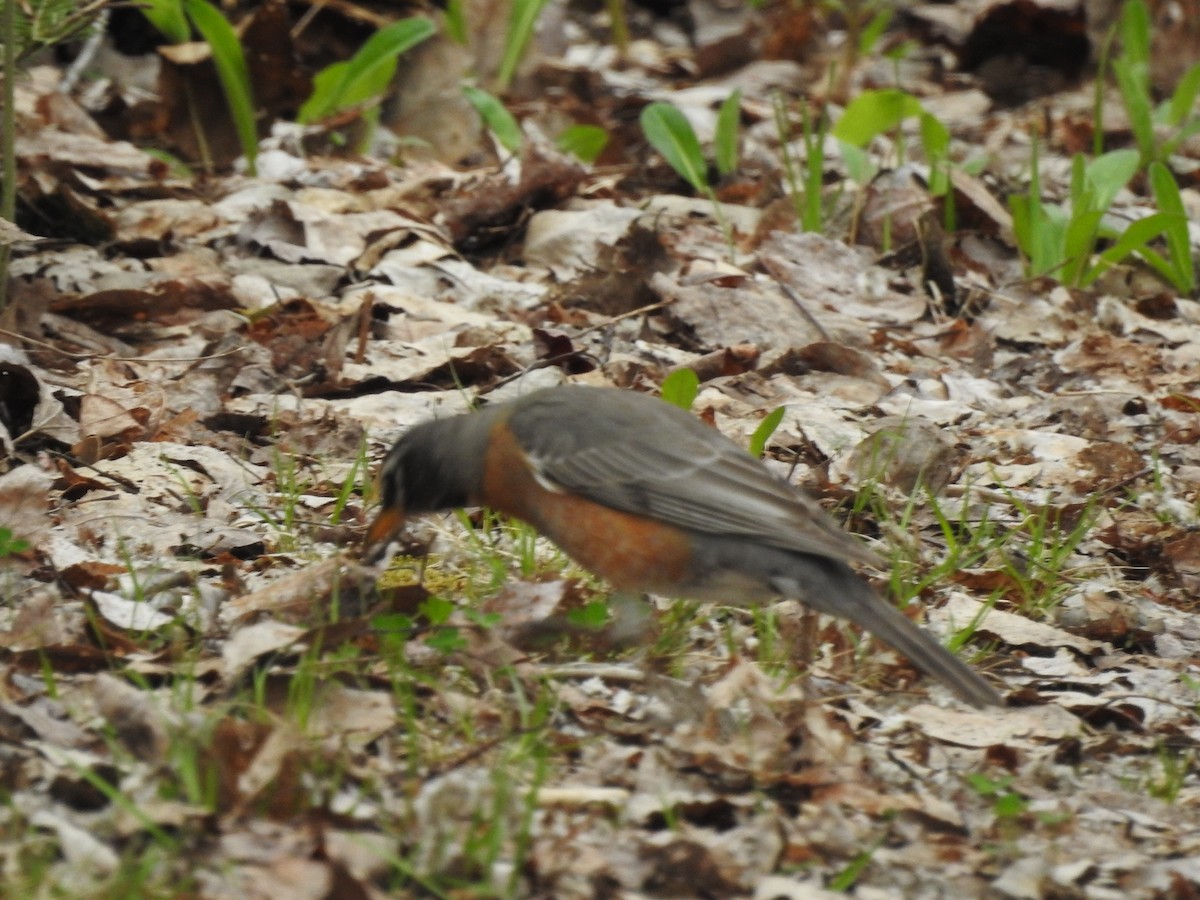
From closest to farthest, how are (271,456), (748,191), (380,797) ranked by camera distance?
(380,797), (271,456), (748,191)

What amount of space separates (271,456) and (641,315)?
73.1 inches

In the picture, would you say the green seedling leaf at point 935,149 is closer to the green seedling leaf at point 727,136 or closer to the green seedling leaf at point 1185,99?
the green seedling leaf at point 727,136

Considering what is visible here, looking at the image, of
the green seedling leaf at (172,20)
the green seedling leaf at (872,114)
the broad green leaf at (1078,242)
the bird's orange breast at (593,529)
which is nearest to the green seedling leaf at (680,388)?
the bird's orange breast at (593,529)

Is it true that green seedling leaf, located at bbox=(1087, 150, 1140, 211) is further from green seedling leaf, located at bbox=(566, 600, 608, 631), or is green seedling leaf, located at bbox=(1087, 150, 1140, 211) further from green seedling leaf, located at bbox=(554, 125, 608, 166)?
green seedling leaf, located at bbox=(566, 600, 608, 631)

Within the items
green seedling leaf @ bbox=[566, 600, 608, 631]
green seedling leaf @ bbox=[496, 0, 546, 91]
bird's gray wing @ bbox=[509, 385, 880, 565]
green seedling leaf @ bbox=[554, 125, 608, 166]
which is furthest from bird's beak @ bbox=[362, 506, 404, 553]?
green seedling leaf @ bbox=[496, 0, 546, 91]

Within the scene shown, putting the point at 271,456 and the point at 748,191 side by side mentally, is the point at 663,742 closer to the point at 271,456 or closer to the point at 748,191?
the point at 271,456

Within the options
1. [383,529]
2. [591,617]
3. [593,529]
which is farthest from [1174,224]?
[383,529]

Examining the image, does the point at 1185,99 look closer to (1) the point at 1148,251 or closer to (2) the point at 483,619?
(1) the point at 1148,251

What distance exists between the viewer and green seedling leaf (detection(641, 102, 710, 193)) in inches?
306

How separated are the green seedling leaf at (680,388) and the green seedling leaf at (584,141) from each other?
10.7 feet

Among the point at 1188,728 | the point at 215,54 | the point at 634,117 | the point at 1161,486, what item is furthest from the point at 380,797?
the point at 634,117

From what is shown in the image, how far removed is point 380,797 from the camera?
329 cm

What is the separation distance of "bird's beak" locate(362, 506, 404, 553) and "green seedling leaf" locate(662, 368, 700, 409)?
3.90ft

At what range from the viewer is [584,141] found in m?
8.39
